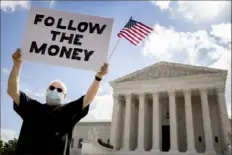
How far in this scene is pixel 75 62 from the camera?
13.4 feet

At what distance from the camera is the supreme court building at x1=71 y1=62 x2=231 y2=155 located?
31.5 m

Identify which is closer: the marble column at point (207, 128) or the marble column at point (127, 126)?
the marble column at point (207, 128)

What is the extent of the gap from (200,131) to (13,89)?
3643 cm

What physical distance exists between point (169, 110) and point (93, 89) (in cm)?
3234

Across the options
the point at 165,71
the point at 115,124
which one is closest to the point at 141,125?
the point at 115,124

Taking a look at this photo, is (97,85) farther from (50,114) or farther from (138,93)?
(138,93)

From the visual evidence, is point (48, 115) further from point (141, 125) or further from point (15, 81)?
point (141, 125)

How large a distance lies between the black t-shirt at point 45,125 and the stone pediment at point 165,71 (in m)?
32.3

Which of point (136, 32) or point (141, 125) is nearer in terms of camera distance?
point (136, 32)

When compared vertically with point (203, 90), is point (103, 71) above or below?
below

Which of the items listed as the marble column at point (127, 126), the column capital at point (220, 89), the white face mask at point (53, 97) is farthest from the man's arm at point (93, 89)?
the column capital at point (220, 89)

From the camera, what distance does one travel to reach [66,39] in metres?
4.19

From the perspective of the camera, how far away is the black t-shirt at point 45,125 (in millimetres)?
3252

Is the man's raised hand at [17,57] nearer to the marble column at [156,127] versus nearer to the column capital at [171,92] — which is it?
the marble column at [156,127]
